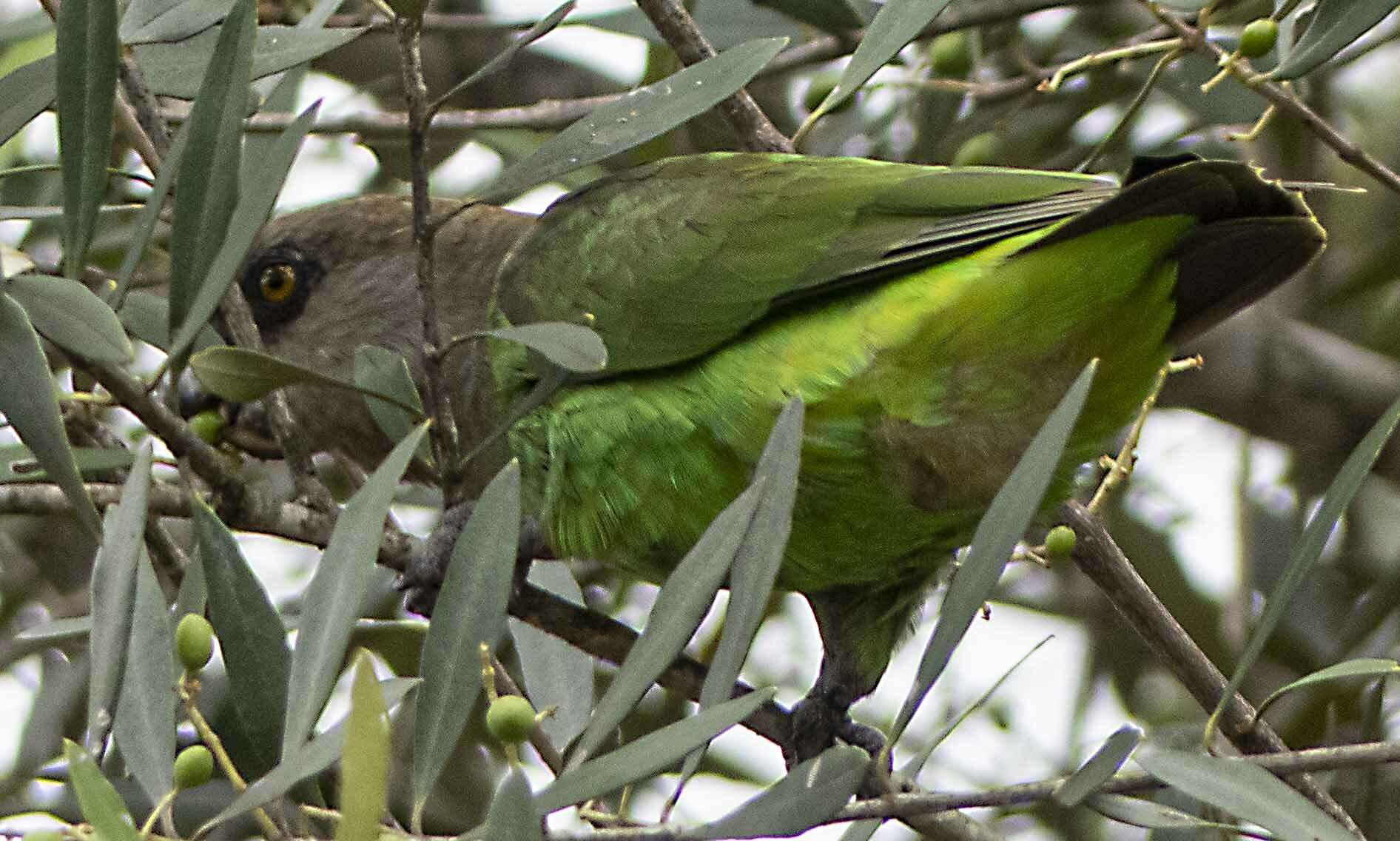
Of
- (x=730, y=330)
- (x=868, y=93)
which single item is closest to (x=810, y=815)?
(x=730, y=330)

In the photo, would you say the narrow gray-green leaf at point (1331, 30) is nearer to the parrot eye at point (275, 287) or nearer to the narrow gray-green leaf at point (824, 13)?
the narrow gray-green leaf at point (824, 13)

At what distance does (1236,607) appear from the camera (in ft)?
10.4

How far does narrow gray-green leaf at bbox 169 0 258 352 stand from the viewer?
1323 millimetres

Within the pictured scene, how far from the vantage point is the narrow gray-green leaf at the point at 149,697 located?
1.34 metres

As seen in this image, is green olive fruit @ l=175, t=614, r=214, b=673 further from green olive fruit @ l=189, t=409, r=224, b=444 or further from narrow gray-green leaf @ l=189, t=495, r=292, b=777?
green olive fruit @ l=189, t=409, r=224, b=444

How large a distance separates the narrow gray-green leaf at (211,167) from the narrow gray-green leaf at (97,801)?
17.5 inches

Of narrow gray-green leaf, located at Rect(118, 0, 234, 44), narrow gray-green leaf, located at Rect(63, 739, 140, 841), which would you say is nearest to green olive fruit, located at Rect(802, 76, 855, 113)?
narrow gray-green leaf, located at Rect(118, 0, 234, 44)

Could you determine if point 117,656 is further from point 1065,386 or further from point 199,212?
point 1065,386

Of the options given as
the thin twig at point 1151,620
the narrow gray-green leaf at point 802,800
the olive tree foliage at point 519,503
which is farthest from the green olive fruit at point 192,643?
the thin twig at point 1151,620

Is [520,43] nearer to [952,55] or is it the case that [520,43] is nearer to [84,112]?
[84,112]

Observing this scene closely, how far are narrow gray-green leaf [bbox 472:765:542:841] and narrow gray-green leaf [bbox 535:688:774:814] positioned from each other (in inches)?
5.3

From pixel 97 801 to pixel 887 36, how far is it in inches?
41.7

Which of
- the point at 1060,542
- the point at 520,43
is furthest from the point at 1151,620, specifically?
the point at 520,43

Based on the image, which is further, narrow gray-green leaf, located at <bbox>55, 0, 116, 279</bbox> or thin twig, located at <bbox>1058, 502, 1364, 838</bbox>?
thin twig, located at <bbox>1058, 502, 1364, 838</bbox>
